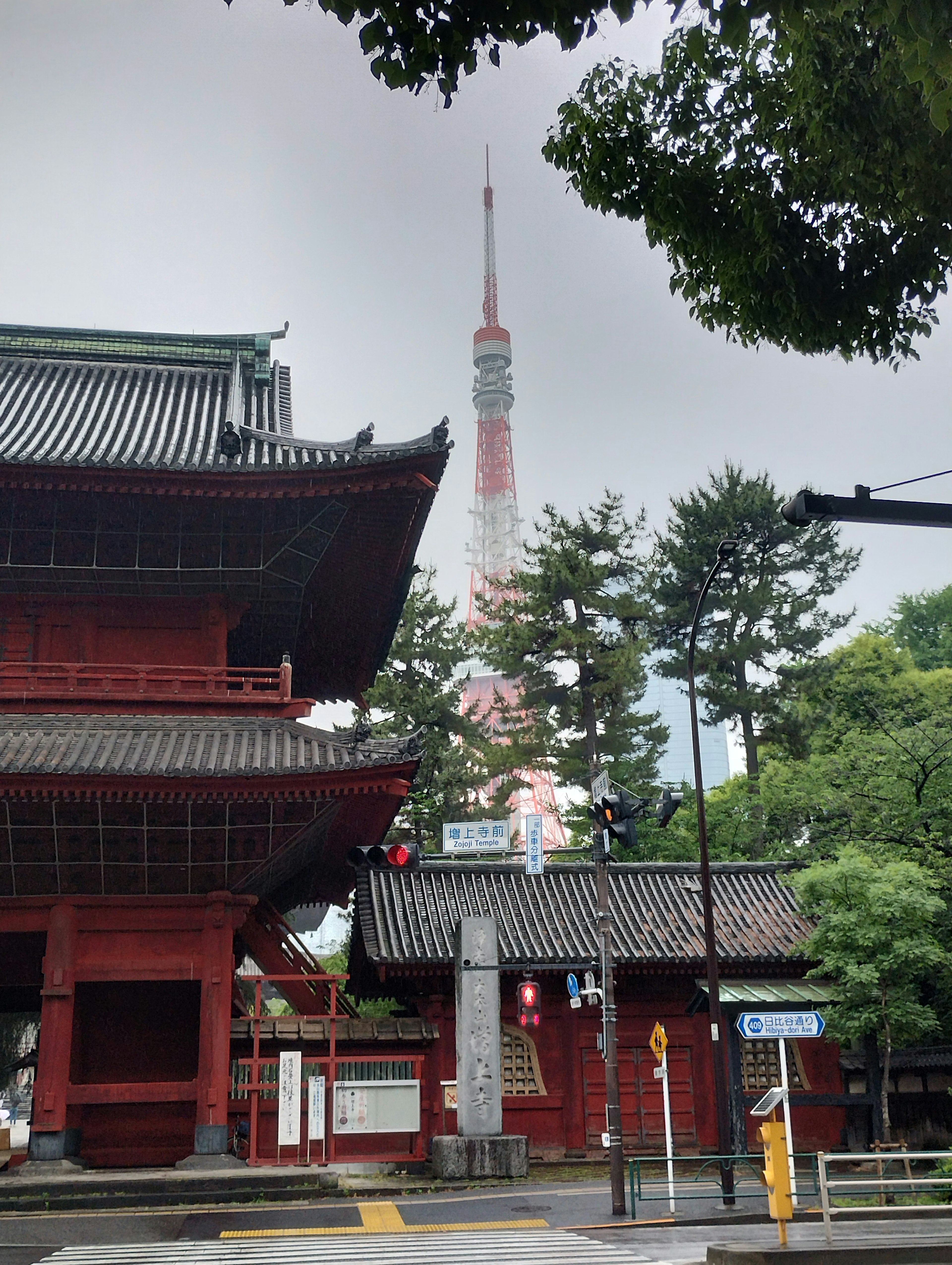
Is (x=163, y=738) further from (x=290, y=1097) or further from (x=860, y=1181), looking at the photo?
(x=860, y=1181)

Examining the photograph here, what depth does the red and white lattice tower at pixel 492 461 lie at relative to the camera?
11200cm

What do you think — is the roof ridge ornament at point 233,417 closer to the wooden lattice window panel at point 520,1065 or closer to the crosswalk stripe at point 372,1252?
the crosswalk stripe at point 372,1252

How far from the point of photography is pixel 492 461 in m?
119

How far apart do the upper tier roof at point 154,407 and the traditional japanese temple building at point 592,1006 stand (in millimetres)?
10855

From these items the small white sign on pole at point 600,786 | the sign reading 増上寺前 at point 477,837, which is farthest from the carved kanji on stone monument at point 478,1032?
the small white sign on pole at point 600,786

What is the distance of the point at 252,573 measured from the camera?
72.3ft

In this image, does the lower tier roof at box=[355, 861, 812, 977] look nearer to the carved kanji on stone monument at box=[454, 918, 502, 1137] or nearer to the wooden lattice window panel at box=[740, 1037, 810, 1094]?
the carved kanji on stone monument at box=[454, 918, 502, 1137]

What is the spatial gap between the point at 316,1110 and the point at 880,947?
11447 mm

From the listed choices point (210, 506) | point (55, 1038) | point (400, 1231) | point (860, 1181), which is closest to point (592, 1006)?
point (400, 1231)

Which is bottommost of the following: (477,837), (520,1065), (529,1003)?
(520,1065)

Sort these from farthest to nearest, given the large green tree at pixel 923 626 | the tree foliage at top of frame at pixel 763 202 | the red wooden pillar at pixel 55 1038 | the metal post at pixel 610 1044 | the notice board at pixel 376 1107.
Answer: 1. the large green tree at pixel 923 626
2. the notice board at pixel 376 1107
3. the red wooden pillar at pixel 55 1038
4. the metal post at pixel 610 1044
5. the tree foliage at top of frame at pixel 763 202

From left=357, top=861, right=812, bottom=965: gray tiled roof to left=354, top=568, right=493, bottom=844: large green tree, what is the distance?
47.2ft

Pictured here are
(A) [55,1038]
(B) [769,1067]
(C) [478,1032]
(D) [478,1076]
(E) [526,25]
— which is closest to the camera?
(E) [526,25]

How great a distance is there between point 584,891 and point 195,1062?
34.0ft
